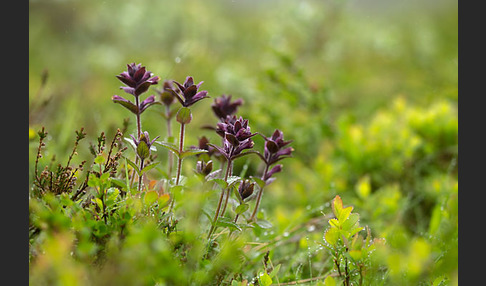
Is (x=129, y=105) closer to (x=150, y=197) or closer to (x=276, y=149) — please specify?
(x=150, y=197)

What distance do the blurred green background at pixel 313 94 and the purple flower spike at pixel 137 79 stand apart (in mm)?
622

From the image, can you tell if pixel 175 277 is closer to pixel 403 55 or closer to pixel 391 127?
pixel 391 127

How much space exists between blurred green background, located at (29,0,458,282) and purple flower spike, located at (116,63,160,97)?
24.5 inches

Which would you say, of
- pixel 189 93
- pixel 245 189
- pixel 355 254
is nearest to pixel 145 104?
pixel 189 93

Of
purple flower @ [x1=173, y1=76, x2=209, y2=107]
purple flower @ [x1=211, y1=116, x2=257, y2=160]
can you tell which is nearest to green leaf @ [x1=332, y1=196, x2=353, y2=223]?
purple flower @ [x1=211, y1=116, x2=257, y2=160]

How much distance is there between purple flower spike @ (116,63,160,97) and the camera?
127 centimetres

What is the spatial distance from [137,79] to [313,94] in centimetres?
210

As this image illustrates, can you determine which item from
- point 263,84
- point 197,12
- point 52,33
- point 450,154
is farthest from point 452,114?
point 52,33

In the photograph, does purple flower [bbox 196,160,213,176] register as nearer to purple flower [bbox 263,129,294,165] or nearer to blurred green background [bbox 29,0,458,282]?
purple flower [bbox 263,129,294,165]

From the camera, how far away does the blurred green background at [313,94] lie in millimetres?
2316

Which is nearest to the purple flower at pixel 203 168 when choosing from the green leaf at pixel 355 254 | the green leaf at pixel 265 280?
the green leaf at pixel 265 280

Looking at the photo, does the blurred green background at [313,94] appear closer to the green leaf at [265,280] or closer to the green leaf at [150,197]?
the green leaf at [265,280]

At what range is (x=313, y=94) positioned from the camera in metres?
3.22

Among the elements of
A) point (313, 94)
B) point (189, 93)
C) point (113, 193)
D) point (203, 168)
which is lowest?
point (113, 193)
